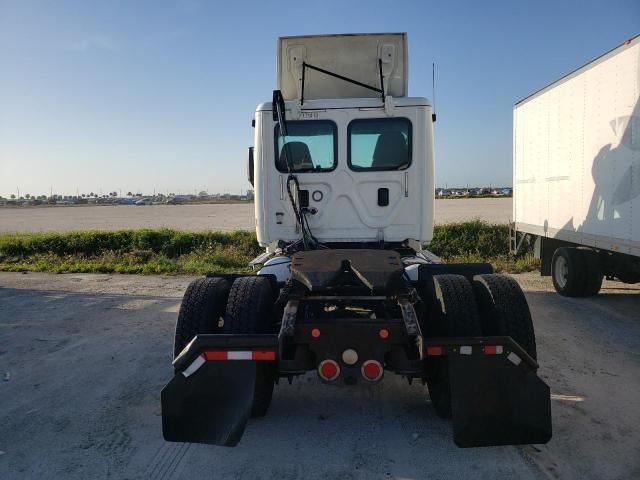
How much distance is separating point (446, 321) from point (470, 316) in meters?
0.19

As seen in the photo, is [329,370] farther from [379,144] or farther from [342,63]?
[342,63]

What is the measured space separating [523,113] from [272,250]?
25.6 feet

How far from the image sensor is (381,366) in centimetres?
351

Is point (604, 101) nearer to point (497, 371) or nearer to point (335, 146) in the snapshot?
point (335, 146)

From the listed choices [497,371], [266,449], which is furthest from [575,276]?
[266,449]

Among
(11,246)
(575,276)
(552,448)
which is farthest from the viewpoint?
(11,246)

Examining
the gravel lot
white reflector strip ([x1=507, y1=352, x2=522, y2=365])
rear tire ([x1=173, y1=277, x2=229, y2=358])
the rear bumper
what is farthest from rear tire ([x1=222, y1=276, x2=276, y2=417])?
the gravel lot

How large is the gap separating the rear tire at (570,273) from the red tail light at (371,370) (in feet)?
23.9

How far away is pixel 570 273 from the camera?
955 centimetres

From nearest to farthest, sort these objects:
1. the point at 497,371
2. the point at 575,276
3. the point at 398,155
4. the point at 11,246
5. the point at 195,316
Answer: the point at 497,371 → the point at 195,316 → the point at 398,155 → the point at 575,276 → the point at 11,246

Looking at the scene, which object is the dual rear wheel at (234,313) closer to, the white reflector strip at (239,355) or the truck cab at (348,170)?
the white reflector strip at (239,355)

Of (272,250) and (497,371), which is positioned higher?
(272,250)

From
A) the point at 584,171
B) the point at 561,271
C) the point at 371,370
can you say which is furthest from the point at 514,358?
the point at 561,271

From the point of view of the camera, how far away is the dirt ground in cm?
359
